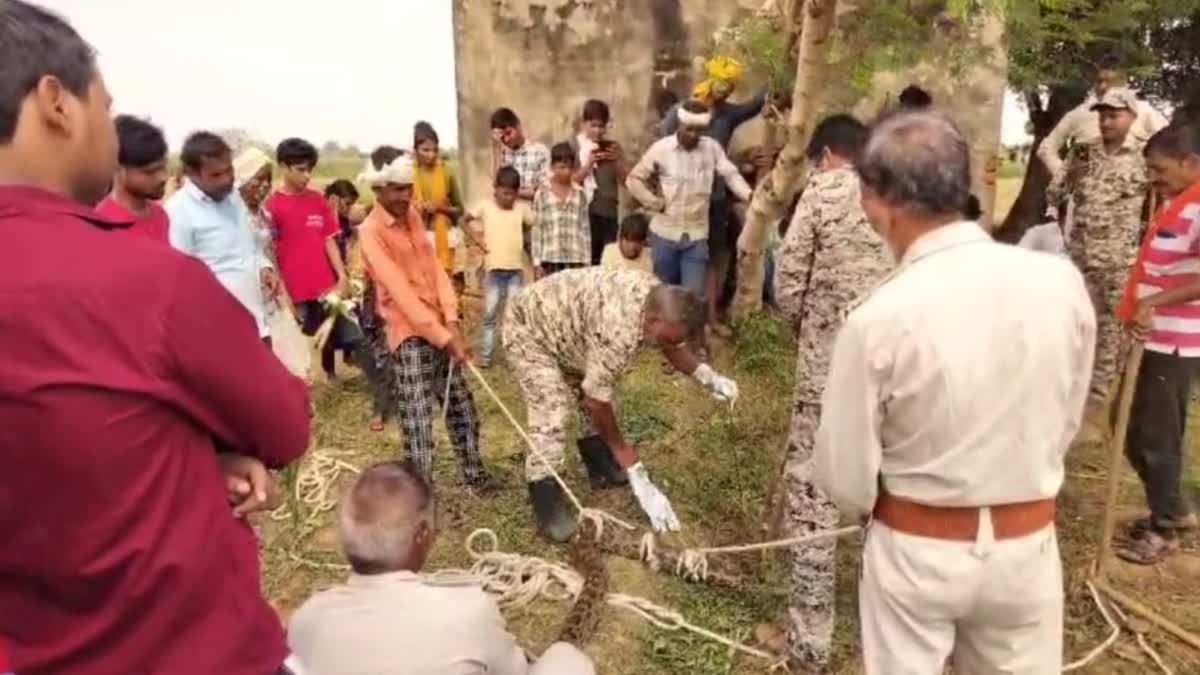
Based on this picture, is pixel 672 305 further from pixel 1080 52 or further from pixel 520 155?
pixel 1080 52

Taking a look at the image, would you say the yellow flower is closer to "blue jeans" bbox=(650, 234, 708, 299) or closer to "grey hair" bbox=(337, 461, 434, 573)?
"blue jeans" bbox=(650, 234, 708, 299)

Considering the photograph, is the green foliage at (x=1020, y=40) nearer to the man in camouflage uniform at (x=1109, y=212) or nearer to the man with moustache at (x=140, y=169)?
the man in camouflage uniform at (x=1109, y=212)

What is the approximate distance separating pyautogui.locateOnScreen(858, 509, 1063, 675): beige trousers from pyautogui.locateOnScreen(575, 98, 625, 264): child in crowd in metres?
5.74

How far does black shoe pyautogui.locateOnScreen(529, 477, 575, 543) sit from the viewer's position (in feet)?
16.5

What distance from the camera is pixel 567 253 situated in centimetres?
778

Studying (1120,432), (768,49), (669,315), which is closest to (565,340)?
(669,315)

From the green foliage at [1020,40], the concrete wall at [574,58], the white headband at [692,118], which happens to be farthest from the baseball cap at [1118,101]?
the concrete wall at [574,58]

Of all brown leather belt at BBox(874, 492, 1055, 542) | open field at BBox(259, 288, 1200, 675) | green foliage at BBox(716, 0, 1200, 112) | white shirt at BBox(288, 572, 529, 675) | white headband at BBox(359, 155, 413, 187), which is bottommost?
open field at BBox(259, 288, 1200, 675)

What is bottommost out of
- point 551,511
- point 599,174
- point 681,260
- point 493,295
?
point 551,511

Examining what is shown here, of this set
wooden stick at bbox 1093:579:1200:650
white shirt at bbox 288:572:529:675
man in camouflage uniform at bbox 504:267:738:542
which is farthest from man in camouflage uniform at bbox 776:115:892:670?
white shirt at bbox 288:572:529:675

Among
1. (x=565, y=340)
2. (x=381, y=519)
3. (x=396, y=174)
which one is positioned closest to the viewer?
(x=381, y=519)

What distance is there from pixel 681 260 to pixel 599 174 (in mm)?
1174

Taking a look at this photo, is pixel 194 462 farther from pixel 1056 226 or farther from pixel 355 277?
pixel 355 277

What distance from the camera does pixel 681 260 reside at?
777 cm
